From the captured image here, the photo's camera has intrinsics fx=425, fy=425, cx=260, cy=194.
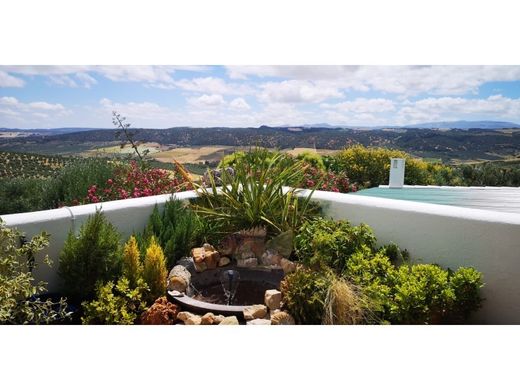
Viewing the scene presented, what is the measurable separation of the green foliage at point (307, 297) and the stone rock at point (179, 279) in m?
1.11

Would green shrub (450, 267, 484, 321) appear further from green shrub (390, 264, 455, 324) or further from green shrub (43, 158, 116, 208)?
green shrub (43, 158, 116, 208)

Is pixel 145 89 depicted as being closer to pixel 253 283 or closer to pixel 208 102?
pixel 208 102

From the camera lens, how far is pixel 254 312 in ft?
12.7

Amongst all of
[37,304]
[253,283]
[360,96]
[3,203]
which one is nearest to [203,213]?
[253,283]

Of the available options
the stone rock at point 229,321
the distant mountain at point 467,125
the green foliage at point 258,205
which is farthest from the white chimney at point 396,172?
the distant mountain at point 467,125

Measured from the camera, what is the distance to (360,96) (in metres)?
13.3

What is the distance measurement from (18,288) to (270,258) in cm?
262

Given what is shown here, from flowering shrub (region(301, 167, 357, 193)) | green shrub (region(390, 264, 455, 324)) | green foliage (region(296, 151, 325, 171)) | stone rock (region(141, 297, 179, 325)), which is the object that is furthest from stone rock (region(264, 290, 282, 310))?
green foliage (region(296, 151, 325, 171))

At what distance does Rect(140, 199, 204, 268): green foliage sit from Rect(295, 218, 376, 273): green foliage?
1.29m

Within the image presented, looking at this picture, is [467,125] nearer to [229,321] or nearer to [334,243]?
[334,243]

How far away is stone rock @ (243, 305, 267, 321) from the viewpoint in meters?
3.85

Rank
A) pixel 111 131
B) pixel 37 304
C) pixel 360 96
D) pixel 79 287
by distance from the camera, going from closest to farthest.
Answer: pixel 37 304, pixel 79 287, pixel 111 131, pixel 360 96
